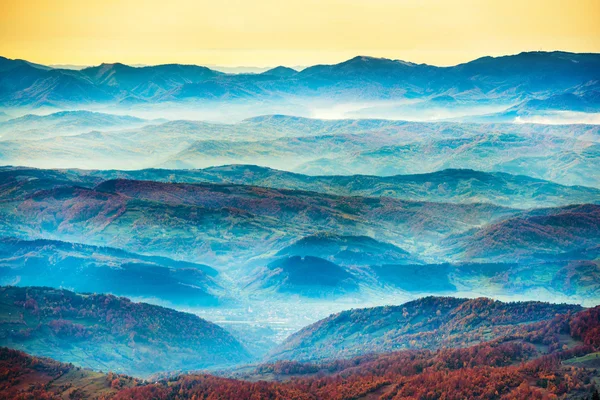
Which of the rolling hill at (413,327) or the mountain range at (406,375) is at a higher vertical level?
the mountain range at (406,375)

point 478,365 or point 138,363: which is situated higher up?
point 478,365

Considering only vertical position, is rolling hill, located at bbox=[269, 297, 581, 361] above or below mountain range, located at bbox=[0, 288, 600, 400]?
below

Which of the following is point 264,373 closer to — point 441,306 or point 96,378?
point 96,378

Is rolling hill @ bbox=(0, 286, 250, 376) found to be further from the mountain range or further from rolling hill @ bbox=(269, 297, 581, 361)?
the mountain range

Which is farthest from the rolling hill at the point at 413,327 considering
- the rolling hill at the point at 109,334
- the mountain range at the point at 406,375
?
the rolling hill at the point at 109,334

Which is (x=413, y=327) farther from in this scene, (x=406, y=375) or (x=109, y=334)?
(x=406, y=375)

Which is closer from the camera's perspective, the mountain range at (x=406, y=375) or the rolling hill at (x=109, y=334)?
the mountain range at (x=406, y=375)

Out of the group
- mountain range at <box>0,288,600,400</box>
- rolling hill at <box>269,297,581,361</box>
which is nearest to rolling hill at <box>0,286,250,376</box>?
rolling hill at <box>269,297,581,361</box>

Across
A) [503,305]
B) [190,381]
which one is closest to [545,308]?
[503,305]

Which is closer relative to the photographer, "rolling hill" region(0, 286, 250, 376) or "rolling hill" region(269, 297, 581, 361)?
"rolling hill" region(269, 297, 581, 361)

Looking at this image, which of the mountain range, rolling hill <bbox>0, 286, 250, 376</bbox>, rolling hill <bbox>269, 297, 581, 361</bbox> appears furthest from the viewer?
rolling hill <bbox>0, 286, 250, 376</bbox>

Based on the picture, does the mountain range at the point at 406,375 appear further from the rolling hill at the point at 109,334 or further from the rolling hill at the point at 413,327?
the rolling hill at the point at 109,334
